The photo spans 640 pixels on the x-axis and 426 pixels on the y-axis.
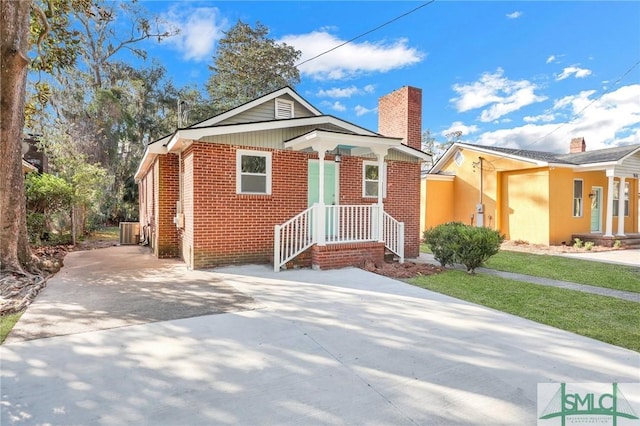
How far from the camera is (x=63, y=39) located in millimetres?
9141

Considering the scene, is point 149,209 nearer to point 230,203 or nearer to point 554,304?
point 230,203

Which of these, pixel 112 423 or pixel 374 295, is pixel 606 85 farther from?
pixel 112 423

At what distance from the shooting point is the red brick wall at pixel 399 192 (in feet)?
32.4

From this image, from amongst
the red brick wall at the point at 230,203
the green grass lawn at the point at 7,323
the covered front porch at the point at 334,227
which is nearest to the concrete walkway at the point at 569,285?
the covered front porch at the point at 334,227

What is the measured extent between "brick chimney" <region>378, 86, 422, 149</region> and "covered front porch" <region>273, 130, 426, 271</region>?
2934 millimetres

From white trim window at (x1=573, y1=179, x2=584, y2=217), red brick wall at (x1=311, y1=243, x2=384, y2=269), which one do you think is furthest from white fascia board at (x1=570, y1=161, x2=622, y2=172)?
red brick wall at (x1=311, y1=243, x2=384, y2=269)

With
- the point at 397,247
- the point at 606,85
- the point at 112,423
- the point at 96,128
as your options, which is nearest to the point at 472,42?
the point at 606,85

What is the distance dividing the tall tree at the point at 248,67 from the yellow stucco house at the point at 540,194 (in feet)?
49.4

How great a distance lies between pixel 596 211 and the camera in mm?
15516

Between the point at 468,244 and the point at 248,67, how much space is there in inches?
909

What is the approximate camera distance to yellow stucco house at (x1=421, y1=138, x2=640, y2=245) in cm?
1394

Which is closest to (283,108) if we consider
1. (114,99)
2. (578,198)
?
(578,198)

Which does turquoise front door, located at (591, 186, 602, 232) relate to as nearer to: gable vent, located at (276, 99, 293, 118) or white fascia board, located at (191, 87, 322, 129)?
white fascia board, located at (191, 87, 322, 129)

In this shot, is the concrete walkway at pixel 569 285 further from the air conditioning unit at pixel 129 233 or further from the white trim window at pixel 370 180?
the air conditioning unit at pixel 129 233
